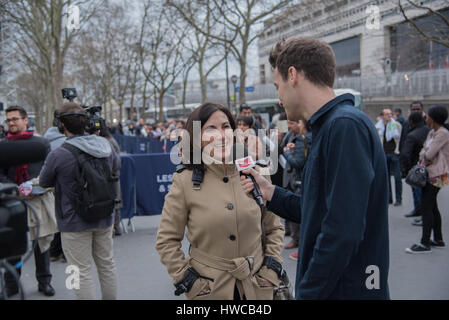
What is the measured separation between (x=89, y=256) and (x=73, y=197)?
22.0 inches

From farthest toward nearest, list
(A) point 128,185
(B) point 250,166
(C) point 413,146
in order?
(A) point 128,185 → (C) point 413,146 → (B) point 250,166

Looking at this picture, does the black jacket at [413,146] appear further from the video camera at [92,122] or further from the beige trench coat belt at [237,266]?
the beige trench coat belt at [237,266]

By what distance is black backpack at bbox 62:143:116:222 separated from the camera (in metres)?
3.75

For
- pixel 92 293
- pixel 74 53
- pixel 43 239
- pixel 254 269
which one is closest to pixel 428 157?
pixel 254 269

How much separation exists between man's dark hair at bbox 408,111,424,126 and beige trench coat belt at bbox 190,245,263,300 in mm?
5995

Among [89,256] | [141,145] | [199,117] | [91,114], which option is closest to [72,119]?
[91,114]

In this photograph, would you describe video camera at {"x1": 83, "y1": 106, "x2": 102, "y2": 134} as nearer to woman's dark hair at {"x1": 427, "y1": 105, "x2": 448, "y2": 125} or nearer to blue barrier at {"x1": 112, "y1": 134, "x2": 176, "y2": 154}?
woman's dark hair at {"x1": 427, "y1": 105, "x2": 448, "y2": 125}

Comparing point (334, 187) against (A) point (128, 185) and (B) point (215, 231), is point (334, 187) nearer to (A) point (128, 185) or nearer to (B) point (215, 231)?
(B) point (215, 231)

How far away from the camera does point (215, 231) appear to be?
8.42 feet

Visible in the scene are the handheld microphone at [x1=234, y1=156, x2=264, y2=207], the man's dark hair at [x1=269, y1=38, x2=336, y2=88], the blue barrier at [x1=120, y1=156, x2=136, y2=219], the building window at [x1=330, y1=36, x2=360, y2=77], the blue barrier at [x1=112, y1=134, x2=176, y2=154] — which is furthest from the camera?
the building window at [x1=330, y1=36, x2=360, y2=77]

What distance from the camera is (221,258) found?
101 inches

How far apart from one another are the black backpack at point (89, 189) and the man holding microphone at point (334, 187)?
93.8 inches

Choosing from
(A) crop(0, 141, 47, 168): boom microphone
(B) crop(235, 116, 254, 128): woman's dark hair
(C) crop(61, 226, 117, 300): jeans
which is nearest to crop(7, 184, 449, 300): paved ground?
(C) crop(61, 226, 117, 300): jeans

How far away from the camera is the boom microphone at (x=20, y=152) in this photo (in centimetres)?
140
